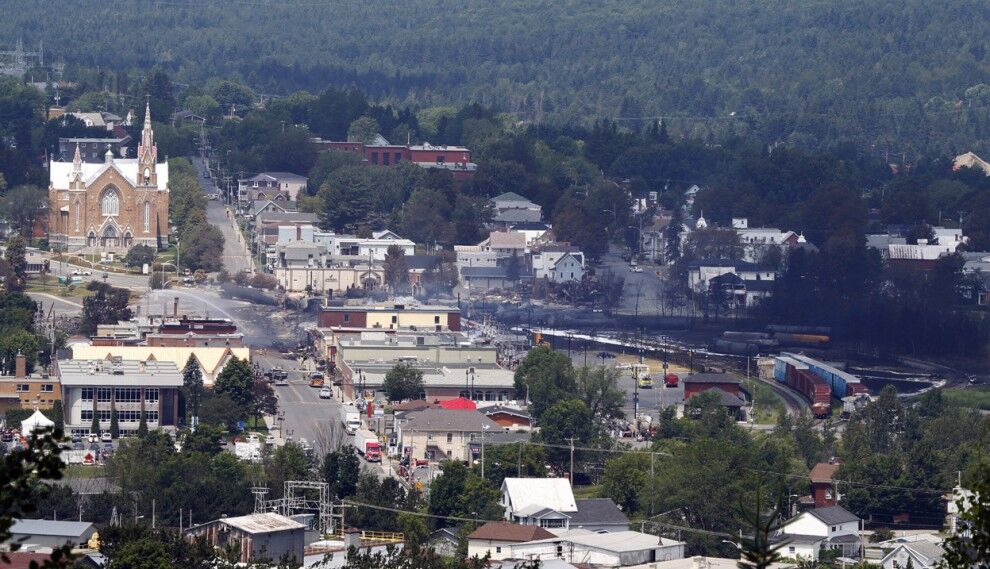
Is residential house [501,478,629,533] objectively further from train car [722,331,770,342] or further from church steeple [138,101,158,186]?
church steeple [138,101,158,186]

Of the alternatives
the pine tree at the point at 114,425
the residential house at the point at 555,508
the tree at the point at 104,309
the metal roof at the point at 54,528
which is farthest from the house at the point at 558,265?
the metal roof at the point at 54,528

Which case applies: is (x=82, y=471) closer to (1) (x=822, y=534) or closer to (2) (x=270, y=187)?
(1) (x=822, y=534)

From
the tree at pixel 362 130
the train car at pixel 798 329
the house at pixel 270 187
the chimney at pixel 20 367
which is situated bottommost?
the chimney at pixel 20 367

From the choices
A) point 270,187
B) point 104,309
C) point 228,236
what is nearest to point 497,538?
point 104,309

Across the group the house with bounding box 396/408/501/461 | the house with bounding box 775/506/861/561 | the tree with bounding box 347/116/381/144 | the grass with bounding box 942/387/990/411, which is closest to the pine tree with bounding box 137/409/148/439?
the house with bounding box 396/408/501/461

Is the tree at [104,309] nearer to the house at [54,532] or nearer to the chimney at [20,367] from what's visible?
the chimney at [20,367]
